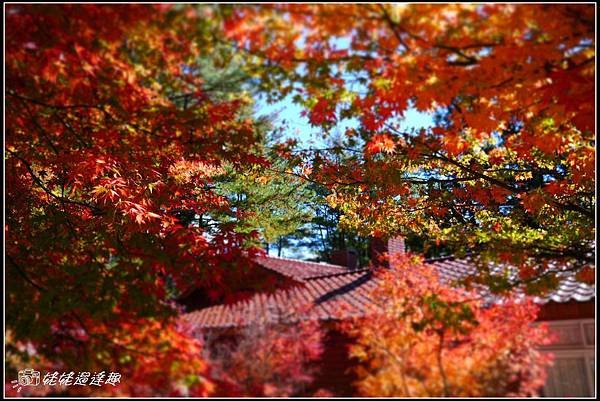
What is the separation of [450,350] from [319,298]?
7.18ft

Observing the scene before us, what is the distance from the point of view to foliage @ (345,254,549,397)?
4188 mm

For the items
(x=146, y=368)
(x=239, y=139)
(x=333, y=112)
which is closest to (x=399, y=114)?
(x=333, y=112)

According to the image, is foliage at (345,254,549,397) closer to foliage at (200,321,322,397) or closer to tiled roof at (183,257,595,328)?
tiled roof at (183,257,595,328)

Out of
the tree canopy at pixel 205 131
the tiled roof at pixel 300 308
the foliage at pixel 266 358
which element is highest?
the tree canopy at pixel 205 131

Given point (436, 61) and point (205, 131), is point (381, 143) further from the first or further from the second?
point (205, 131)

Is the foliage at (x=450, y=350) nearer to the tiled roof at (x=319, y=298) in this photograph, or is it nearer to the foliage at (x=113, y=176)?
the tiled roof at (x=319, y=298)

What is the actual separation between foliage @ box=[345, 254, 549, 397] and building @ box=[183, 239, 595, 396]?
329mm

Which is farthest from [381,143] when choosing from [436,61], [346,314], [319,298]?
[319,298]

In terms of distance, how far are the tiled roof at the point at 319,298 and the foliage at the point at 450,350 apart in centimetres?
44

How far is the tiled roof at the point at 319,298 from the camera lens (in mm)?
5062

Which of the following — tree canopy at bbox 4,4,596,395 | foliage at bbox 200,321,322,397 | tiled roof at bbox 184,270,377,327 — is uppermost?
tree canopy at bbox 4,4,596,395

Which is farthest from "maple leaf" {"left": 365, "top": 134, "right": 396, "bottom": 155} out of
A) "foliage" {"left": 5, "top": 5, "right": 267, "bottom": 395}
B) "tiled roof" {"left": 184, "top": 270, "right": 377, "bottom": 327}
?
"tiled roof" {"left": 184, "top": 270, "right": 377, "bottom": 327}

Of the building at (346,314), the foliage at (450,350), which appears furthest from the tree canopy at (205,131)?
the foliage at (450,350)

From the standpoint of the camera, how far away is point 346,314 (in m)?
5.38
